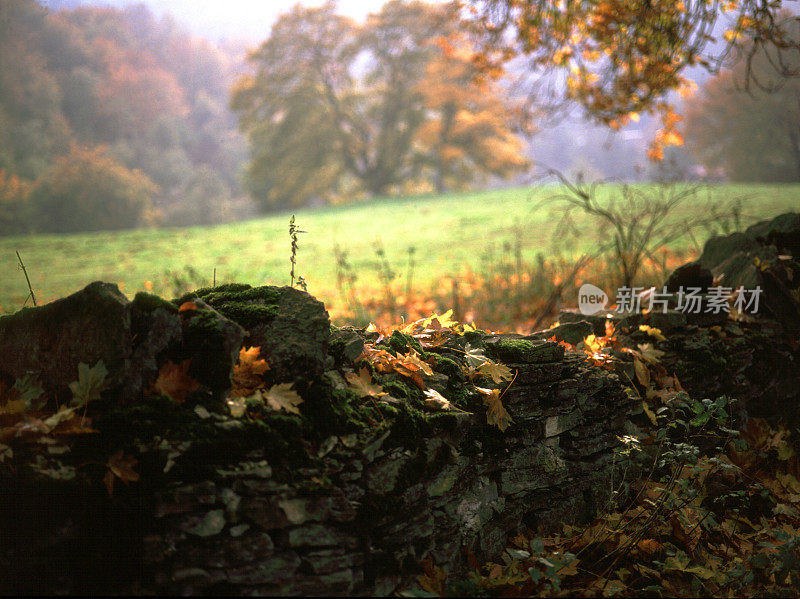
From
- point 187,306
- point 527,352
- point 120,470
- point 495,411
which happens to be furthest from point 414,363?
point 120,470

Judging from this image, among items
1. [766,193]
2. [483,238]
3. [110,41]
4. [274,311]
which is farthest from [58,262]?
[766,193]

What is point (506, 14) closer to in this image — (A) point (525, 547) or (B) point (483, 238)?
(A) point (525, 547)

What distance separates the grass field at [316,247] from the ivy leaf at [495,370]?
3.58 m

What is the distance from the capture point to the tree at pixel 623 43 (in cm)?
526

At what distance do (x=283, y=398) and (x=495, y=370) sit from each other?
1.09 m

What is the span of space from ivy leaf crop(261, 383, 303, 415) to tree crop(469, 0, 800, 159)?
528cm

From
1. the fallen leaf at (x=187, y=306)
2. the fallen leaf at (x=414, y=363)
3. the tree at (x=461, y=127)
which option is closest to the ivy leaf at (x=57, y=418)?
the fallen leaf at (x=187, y=306)

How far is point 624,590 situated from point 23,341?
9.22 feet

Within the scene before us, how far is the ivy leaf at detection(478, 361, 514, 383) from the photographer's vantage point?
2605 millimetres

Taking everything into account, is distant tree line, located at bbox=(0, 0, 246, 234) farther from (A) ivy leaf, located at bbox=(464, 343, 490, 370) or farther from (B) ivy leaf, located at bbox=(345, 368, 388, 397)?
(A) ivy leaf, located at bbox=(464, 343, 490, 370)

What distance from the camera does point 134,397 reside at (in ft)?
6.17

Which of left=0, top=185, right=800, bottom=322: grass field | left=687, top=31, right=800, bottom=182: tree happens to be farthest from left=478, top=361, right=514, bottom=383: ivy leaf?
left=687, top=31, right=800, bottom=182: tree

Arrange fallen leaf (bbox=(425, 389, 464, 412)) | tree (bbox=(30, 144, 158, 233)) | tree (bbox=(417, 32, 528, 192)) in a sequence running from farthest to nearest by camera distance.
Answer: tree (bbox=(417, 32, 528, 192)) < tree (bbox=(30, 144, 158, 233)) < fallen leaf (bbox=(425, 389, 464, 412))

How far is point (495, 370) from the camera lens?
2.61 m
